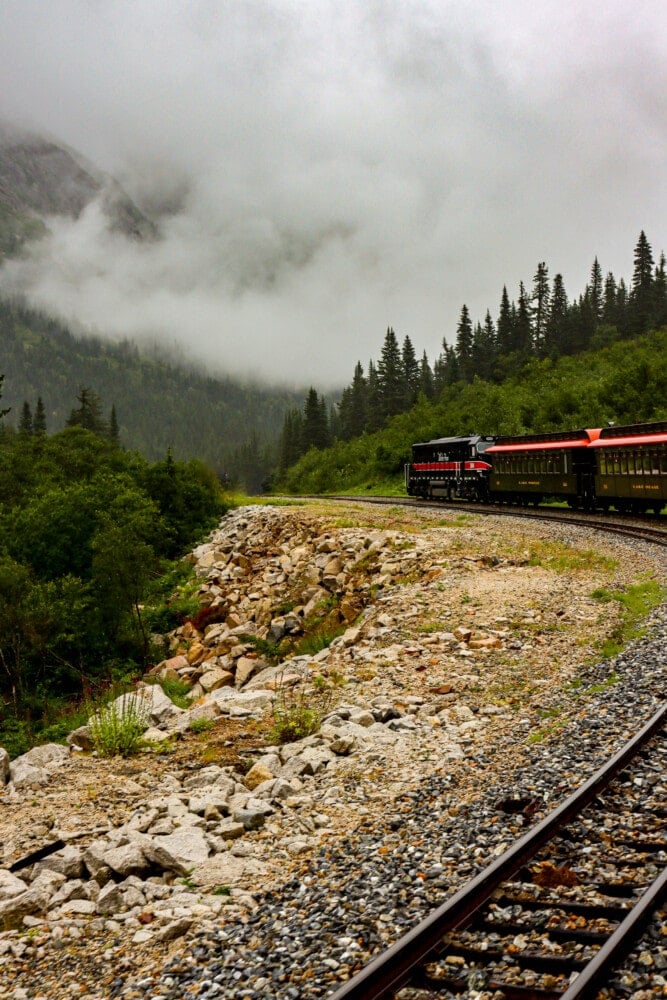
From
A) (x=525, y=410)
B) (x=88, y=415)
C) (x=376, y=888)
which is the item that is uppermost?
(x=88, y=415)

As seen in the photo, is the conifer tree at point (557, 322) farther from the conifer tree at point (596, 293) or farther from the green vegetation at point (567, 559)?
the green vegetation at point (567, 559)

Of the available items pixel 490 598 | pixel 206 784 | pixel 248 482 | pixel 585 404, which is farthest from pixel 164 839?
pixel 248 482

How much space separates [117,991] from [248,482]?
637 feet

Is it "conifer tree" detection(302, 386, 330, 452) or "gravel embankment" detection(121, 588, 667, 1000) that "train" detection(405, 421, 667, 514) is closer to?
"gravel embankment" detection(121, 588, 667, 1000)

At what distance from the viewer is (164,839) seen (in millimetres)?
7176

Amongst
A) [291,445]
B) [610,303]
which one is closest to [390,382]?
[291,445]

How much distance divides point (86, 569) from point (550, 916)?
3286 cm

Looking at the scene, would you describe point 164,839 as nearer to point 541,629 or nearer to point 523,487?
point 541,629

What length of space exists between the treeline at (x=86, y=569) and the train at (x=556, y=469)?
48.9 feet

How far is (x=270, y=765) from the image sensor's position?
925 centimetres

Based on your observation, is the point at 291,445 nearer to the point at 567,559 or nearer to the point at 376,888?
the point at 567,559

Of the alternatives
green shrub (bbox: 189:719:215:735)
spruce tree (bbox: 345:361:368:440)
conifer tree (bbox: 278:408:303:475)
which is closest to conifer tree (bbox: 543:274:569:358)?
spruce tree (bbox: 345:361:368:440)

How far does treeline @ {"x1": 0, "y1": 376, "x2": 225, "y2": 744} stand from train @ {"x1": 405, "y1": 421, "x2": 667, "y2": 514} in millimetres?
14917

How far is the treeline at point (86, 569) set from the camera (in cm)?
2833
